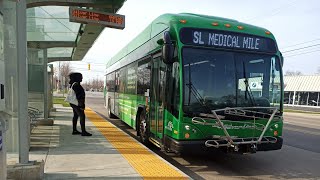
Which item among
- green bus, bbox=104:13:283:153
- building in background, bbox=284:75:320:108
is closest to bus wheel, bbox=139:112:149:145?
green bus, bbox=104:13:283:153

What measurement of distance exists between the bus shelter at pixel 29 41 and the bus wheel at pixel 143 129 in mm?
2688

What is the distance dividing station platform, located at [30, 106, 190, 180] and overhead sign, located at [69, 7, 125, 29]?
3.09m

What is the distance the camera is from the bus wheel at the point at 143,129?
9.74 metres

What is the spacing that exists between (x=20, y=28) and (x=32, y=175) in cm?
237

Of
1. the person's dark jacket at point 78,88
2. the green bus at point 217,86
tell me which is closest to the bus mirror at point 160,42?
the green bus at point 217,86

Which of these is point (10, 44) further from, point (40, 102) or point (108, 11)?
point (40, 102)

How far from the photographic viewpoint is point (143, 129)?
10.1 m

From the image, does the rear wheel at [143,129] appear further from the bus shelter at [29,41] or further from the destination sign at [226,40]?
the destination sign at [226,40]

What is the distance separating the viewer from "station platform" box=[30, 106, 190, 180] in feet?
20.4

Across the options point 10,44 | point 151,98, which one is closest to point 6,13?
point 10,44

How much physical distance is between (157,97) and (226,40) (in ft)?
6.98

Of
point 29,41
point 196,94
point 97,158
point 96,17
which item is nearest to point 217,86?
point 196,94

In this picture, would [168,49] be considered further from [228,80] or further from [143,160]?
[143,160]

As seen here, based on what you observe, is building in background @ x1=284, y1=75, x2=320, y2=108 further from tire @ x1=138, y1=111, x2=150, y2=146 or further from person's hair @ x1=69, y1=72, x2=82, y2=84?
person's hair @ x1=69, y1=72, x2=82, y2=84
